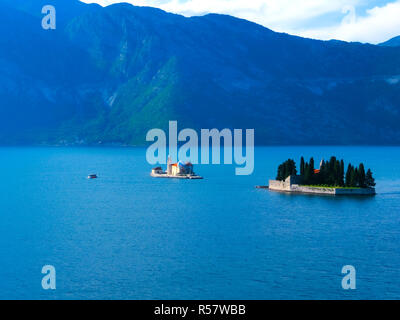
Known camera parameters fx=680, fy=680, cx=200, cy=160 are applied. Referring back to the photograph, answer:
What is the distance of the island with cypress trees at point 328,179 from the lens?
148875mm

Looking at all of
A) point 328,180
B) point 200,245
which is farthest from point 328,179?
point 200,245

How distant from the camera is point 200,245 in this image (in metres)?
95.8

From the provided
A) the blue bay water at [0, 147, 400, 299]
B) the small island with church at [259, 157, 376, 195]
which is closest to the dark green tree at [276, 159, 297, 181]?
the small island with church at [259, 157, 376, 195]

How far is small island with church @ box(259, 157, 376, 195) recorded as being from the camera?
149 m

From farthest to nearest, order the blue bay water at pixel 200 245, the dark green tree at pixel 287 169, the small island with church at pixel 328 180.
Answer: the dark green tree at pixel 287 169 < the small island with church at pixel 328 180 < the blue bay water at pixel 200 245

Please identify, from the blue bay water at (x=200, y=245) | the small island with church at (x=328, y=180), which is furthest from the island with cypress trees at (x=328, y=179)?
the blue bay water at (x=200, y=245)

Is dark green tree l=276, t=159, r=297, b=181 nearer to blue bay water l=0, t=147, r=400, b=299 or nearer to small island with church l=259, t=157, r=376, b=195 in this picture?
small island with church l=259, t=157, r=376, b=195

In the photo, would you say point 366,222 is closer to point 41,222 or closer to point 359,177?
point 359,177

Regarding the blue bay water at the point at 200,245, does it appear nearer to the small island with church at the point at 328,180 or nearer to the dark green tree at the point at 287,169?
the small island with church at the point at 328,180

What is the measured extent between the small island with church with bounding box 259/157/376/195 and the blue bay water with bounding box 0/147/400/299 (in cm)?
407
